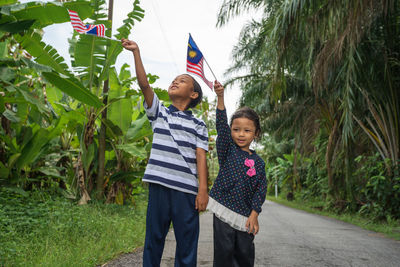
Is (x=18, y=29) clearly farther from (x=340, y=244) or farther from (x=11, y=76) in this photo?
(x=340, y=244)

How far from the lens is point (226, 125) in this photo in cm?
249

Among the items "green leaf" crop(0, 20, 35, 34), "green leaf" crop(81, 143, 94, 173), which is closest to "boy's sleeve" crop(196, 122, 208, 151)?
"green leaf" crop(0, 20, 35, 34)

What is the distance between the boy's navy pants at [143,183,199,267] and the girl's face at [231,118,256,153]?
0.50 meters

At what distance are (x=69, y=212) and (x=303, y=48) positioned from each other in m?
6.91

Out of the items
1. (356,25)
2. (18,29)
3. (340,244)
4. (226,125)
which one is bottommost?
(340,244)

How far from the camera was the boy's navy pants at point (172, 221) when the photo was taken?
7.94 feet

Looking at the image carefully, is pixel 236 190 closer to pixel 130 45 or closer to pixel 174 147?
pixel 174 147

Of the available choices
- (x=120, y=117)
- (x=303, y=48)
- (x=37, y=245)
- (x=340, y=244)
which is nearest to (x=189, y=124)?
(x=37, y=245)

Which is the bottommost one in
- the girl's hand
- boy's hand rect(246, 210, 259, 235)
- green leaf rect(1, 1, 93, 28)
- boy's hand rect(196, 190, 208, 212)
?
boy's hand rect(246, 210, 259, 235)

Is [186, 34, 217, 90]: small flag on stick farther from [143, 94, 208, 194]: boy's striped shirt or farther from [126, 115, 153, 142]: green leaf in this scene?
[126, 115, 153, 142]: green leaf

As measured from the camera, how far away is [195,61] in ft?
8.82

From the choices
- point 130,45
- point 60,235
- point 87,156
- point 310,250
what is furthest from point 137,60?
point 87,156

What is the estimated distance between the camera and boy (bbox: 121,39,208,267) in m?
2.42

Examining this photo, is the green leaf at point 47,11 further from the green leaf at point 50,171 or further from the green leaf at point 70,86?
the green leaf at point 50,171
